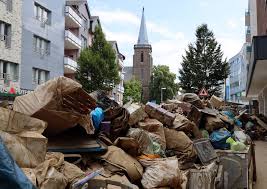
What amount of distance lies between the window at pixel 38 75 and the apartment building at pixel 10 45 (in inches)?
104

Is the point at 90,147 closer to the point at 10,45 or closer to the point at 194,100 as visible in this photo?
the point at 194,100

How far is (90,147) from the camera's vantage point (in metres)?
5.20

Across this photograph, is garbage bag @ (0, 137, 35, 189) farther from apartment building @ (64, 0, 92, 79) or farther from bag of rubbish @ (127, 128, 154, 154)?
apartment building @ (64, 0, 92, 79)

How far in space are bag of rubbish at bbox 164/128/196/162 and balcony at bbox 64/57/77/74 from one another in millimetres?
28875

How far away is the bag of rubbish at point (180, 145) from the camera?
283 inches

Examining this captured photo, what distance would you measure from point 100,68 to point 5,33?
1106 cm

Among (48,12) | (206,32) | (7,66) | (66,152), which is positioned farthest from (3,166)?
(206,32)

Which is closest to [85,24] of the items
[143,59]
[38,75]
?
[38,75]

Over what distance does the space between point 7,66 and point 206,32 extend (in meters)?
24.5

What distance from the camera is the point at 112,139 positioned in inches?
240

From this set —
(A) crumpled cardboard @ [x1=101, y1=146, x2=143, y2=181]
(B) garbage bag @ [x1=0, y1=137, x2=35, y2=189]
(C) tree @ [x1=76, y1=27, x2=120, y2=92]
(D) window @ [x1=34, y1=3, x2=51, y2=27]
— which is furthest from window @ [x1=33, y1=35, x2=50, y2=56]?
(B) garbage bag @ [x1=0, y1=137, x2=35, y2=189]

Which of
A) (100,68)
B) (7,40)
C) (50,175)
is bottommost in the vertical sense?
(50,175)

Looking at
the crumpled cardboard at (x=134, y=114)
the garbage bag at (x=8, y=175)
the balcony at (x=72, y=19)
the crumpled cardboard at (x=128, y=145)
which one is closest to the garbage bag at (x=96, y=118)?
the crumpled cardboard at (x=128, y=145)

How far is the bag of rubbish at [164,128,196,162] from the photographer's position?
7.18 meters
